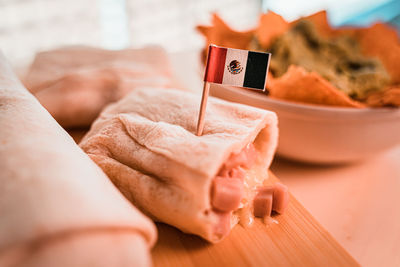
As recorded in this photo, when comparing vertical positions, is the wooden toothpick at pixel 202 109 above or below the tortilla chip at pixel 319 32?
below

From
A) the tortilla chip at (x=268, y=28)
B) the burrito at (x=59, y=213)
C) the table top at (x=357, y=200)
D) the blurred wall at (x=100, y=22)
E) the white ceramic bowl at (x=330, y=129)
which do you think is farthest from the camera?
the blurred wall at (x=100, y=22)

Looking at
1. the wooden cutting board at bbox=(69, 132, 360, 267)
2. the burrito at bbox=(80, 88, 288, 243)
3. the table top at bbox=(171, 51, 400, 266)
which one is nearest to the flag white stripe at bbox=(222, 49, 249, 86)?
the burrito at bbox=(80, 88, 288, 243)

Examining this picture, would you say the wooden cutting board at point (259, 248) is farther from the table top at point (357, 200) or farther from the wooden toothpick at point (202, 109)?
the wooden toothpick at point (202, 109)

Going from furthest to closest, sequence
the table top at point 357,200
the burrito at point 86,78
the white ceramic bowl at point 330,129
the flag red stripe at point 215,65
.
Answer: the burrito at point 86,78, the white ceramic bowl at point 330,129, the table top at point 357,200, the flag red stripe at point 215,65

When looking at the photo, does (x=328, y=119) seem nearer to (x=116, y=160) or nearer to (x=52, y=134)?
(x=116, y=160)

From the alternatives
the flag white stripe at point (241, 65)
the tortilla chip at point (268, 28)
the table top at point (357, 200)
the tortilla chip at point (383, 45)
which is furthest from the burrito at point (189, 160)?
the tortilla chip at point (383, 45)

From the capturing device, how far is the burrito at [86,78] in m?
1.39

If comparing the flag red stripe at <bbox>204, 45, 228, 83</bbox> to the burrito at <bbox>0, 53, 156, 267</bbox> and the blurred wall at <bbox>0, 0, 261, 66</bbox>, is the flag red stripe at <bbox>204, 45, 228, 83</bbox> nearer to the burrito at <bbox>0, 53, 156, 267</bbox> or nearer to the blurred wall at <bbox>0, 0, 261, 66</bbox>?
the burrito at <bbox>0, 53, 156, 267</bbox>

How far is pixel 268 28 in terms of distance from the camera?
1.68 metres

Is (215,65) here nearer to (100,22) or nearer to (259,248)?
(259,248)

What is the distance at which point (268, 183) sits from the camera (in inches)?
43.8

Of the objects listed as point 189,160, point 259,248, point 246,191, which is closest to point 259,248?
point 259,248

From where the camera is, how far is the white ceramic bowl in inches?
46.3

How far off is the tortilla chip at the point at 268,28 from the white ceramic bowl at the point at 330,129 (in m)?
0.50
